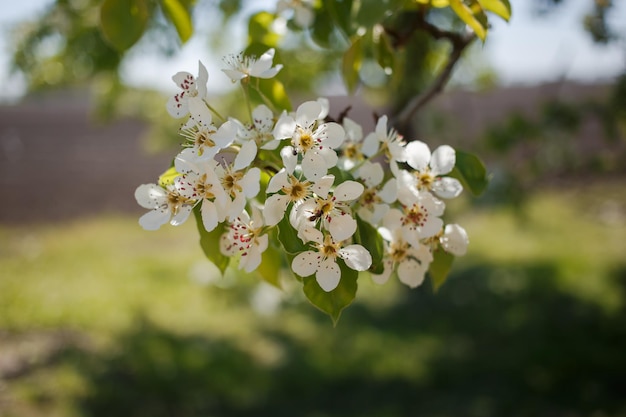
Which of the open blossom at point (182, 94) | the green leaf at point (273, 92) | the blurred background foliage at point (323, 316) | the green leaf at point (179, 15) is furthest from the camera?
the blurred background foliage at point (323, 316)

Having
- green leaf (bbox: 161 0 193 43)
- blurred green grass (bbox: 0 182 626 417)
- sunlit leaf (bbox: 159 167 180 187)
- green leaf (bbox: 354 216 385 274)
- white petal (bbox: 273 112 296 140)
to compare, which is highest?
green leaf (bbox: 161 0 193 43)

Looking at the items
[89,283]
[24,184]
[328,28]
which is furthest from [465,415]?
[24,184]

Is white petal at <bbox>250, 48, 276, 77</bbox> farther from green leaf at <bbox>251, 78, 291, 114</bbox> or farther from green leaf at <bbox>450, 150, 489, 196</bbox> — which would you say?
green leaf at <bbox>450, 150, 489, 196</bbox>

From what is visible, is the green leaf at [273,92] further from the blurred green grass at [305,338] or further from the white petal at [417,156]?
the blurred green grass at [305,338]

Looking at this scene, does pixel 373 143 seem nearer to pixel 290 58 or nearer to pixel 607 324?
pixel 290 58

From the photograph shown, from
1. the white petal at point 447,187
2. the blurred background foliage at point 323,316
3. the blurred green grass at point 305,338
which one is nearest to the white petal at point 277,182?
the white petal at point 447,187

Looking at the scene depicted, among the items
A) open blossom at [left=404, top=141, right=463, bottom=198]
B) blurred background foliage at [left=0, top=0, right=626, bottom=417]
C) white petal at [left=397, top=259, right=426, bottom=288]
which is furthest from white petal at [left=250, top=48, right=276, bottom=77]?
blurred background foliage at [left=0, top=0, right=626, bottom=417]
